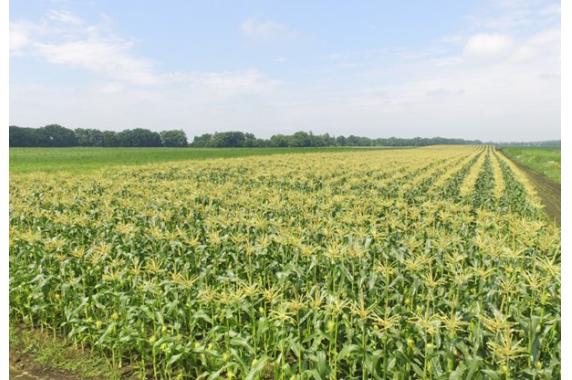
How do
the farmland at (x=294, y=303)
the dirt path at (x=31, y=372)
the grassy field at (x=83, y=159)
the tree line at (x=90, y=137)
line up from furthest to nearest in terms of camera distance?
the tree line at (x=90, y=137)
the grassy field at (x=83, y=159)
the dirt path at (x=31, y=372)
the farmland at (x=294, y=303)

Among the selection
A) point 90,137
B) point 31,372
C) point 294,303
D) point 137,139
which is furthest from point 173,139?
point 294,303

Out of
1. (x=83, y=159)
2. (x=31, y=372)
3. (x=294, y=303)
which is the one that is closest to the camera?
(x=294, y=303)

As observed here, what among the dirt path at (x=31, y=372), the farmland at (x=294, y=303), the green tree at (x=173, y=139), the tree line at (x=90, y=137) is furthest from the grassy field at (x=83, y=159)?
the green tree at (x=173, y=139)

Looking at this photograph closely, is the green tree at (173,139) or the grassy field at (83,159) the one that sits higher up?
the green tree at (173,139)

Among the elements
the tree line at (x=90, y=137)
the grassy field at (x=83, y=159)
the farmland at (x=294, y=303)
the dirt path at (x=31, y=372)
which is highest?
the tree line at (x=90, y=137)

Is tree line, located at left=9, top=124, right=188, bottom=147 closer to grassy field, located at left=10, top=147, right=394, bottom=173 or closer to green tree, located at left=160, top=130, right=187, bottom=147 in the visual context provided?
green tree, located at left=160, top=130, right=187, bottom=147

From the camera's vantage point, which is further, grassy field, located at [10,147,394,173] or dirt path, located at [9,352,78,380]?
grassy field, located at [10,147,394,173]

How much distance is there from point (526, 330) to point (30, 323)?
23.7ft

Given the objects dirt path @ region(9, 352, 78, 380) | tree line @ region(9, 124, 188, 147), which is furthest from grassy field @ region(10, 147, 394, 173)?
tree line @ region(9, 124, 188, 147)

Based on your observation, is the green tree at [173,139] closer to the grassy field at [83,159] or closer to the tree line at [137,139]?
the tree line at [137,139]

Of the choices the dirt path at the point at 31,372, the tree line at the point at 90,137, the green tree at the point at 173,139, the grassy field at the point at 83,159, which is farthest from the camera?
the green tree at the point at 173,139

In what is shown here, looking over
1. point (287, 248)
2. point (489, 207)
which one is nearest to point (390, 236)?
point (287, 248)

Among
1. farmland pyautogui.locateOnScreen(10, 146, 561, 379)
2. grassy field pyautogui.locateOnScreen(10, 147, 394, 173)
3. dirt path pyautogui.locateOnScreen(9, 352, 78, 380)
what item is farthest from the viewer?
grassy field pyautogui.locateOnScreen(10, 147, 394, 173)

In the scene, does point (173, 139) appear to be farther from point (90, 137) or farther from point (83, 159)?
point (83, 159)
